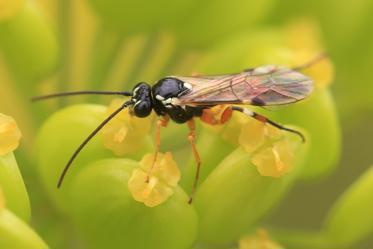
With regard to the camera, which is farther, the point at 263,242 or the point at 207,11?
the point at 207,11

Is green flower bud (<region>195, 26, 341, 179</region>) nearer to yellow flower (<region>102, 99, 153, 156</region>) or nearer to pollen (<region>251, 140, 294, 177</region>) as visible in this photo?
pollen (<region>251, 140, 294, 177</region>)

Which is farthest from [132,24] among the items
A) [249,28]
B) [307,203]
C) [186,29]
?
[307,203]

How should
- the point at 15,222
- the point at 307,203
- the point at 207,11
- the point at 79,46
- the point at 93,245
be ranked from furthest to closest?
the point at 307,203, the point at 79,46, the point at 207,11, the point at 93,245, the point at 15,222

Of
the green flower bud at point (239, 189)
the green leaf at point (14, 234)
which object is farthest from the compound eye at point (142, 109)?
the green leaf at point (14, 234)

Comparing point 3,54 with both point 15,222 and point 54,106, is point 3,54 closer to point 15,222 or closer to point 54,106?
point 54,106

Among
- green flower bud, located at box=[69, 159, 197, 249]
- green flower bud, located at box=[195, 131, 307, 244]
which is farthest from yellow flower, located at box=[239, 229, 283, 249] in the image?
green flower bud, located at box=[69, 159, 197, 249]

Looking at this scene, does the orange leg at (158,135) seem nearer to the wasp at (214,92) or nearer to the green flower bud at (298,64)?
the wasp at (214,92)
